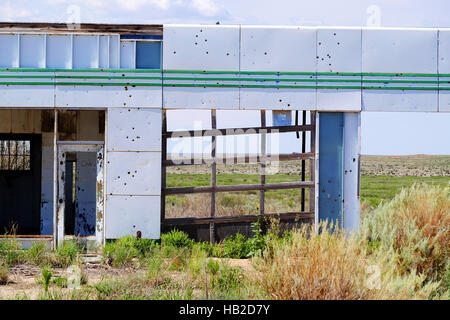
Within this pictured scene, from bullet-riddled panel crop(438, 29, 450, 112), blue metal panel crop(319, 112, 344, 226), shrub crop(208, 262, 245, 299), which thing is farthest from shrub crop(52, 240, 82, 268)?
bullet-riddled panel crop(438, 29, 450, 112)

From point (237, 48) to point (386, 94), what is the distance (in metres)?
3.28

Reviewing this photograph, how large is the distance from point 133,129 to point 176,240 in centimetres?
244

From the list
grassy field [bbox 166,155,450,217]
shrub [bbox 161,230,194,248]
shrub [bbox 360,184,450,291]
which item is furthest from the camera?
grassy field [bbox 166,155,450,217]

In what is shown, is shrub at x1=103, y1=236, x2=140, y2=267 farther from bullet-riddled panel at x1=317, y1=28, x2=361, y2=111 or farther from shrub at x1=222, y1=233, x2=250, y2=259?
bullet-riddled panel at x1=317, y1=28, x2=361, y2=111

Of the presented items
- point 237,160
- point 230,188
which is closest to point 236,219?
point 230,188

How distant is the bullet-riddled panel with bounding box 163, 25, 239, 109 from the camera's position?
39.9 ft

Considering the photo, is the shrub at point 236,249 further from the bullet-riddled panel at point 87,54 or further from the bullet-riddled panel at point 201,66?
the bullet-riddled panel at point 87,54

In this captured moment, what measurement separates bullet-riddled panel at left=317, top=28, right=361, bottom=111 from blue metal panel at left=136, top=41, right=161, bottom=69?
3.35m

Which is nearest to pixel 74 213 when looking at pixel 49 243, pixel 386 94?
pixel 49 243

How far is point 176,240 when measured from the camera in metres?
11.9

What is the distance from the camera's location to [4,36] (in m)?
12.3
